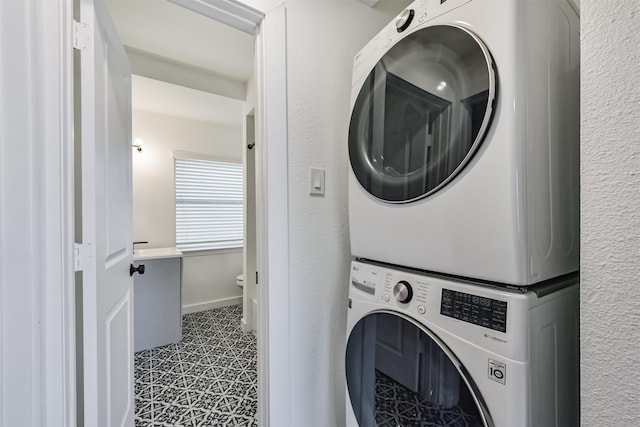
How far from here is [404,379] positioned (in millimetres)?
779

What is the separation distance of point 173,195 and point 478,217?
3.47 meters

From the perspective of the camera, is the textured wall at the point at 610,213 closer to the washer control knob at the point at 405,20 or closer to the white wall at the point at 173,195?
the washer control knob at the point at 405,20

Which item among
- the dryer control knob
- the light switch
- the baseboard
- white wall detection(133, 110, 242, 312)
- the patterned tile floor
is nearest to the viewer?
the dryer control knob

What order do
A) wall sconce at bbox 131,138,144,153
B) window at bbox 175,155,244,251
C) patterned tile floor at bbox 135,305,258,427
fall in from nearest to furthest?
patterned tile floor at bbox 135,305,258,427 < wall sconce at bbox 131,138,144,153 < window at bbox 175,155,244,251

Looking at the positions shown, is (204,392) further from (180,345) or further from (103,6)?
(103,6)

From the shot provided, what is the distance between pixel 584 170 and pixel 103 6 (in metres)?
1.48

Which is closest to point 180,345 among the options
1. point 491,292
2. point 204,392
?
point 204,392

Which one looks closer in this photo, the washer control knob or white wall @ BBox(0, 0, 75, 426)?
white wall @ BBox(0, 0, 75, 426)

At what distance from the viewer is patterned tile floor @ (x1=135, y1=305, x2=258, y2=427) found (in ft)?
5.18

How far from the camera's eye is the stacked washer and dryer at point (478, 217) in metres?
0.57

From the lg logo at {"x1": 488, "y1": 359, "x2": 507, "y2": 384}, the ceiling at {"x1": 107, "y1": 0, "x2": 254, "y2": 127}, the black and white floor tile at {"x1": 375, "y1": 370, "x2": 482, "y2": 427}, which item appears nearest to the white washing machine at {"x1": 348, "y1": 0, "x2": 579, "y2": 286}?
the lg logo at {"x1": 488, "y1": 359, "x2": 507, "y2": 384}

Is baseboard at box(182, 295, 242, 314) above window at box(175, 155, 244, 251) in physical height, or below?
below

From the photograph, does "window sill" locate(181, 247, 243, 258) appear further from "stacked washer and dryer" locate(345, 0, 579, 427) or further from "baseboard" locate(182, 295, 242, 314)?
"stacked washer and dryer" locate(345, 0, 579, 427)

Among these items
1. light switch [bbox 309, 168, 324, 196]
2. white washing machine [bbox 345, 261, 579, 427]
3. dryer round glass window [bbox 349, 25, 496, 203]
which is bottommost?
white washing machine [bbox 345, 261, 579, 427]
